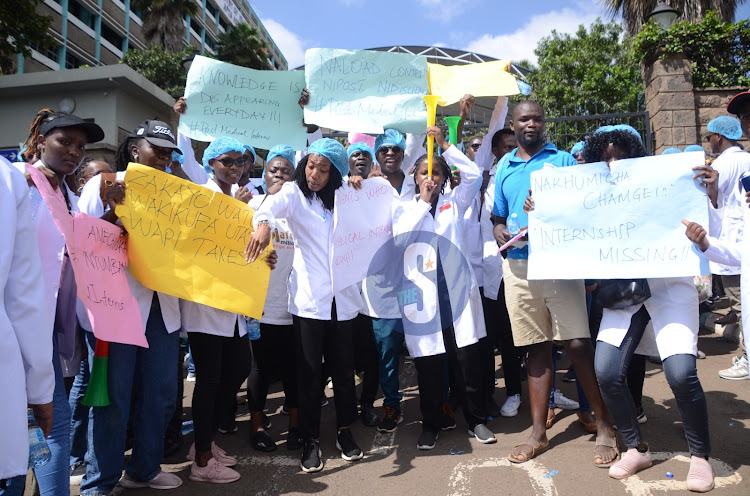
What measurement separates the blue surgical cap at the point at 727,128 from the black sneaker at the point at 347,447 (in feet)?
16.0

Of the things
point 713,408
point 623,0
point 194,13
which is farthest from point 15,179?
point 194,13

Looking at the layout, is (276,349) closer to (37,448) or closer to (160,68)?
(37,448)

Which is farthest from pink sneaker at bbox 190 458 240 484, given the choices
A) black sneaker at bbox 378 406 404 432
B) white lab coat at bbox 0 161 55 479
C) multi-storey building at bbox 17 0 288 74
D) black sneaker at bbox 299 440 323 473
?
multi-storey building at bbox 17 0 288 74

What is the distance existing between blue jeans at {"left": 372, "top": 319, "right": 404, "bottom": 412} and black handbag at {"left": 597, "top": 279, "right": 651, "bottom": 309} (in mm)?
1545

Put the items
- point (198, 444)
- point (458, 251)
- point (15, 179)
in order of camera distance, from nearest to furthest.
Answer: point (15, 179) < point (198, 444) < point (458, 251)

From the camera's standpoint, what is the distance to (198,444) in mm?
3410

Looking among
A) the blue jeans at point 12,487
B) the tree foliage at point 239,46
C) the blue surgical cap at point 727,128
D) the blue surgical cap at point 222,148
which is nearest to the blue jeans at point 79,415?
the blue jeans at point 12,487

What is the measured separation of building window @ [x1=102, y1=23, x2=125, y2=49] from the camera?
3769 centimetres

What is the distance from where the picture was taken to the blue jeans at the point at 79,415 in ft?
10.9

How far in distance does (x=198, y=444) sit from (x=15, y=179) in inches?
83.4

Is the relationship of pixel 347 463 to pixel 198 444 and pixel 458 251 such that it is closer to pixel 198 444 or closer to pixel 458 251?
pixel 198 444

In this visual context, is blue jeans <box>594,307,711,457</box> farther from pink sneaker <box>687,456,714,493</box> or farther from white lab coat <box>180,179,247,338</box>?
white lab coat <box>180,179,247,338</box>

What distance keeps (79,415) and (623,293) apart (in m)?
3.53

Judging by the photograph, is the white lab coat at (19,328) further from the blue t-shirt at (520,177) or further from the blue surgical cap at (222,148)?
the blue t-shirt at (520,177)
